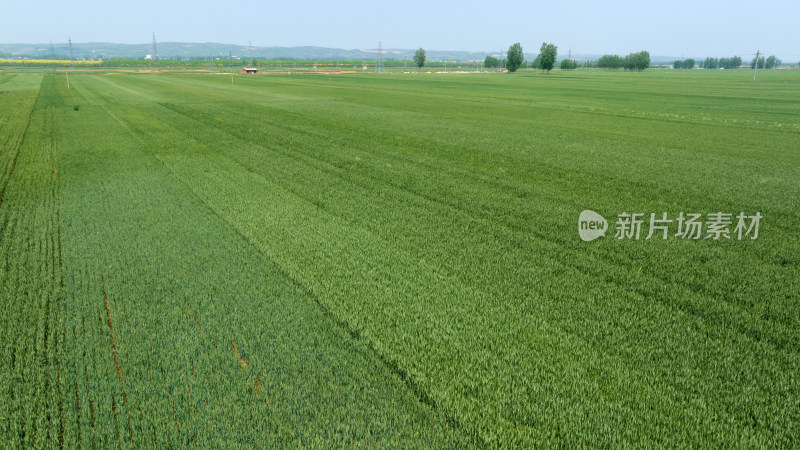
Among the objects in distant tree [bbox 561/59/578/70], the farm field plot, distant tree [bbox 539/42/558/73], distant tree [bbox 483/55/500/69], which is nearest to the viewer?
the farm field plot

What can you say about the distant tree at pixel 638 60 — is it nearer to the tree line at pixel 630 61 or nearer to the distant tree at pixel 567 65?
the tree line at pixel 630 61

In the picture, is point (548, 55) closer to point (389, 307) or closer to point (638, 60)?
point (638, 60)

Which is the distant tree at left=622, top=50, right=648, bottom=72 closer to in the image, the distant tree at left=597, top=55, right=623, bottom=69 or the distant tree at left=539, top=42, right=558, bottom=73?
the distant tree at left=597, top=55, right=623, bottom=69

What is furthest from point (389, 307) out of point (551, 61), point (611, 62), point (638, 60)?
point (611, 62)

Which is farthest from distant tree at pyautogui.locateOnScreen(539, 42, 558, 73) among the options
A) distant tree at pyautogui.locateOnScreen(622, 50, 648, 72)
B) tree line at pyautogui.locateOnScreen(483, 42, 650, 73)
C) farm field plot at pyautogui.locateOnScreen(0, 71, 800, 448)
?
farm field plot at pyautogui.locateOnScreen(0, 71, 800, 448)

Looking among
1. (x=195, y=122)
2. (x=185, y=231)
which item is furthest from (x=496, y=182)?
(x=195, y=122)

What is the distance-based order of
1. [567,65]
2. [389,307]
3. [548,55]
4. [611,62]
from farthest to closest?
[611,62]
[567,65]
[548,55]
[389,307]

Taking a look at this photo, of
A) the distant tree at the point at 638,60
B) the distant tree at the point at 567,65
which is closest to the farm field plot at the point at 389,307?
the distant tree at the point at 638,60

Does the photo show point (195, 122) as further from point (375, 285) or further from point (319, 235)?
point (375, 285)
